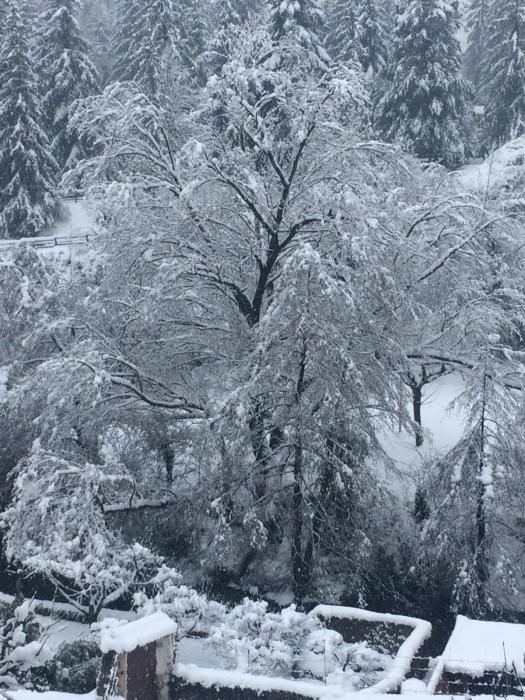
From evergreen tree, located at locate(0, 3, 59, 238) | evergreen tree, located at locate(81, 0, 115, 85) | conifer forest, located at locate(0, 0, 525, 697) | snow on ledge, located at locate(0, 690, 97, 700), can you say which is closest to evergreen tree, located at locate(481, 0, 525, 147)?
conifer forest, located at locate(0, 0, 525, 697)

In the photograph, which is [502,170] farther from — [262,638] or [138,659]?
[138,659]

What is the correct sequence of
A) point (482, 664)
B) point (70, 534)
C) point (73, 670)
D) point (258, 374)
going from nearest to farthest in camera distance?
point (482, 664)
point (73, 670)
point (70, 534)
point (258, 374)

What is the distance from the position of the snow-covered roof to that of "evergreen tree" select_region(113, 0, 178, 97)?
95.3 feet

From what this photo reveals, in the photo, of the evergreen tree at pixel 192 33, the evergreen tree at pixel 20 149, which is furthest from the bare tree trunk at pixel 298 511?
the evergreen tree at pixel 192 33

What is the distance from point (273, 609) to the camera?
14.5m

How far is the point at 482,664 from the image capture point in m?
7.86

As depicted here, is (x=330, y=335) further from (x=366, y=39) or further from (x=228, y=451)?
(x=366, y=39)

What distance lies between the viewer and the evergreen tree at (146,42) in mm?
35375

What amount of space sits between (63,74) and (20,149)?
20.7ft

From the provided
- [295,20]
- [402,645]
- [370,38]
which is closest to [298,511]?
[402,645]

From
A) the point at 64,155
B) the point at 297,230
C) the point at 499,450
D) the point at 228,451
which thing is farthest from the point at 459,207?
the point at 64,155

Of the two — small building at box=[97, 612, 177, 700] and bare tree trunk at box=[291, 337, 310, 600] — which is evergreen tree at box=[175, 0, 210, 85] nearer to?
bare tree trunk at box=[291, 337, 310, 600]

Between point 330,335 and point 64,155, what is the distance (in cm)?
2739

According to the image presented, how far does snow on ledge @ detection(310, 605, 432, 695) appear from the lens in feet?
29.1
